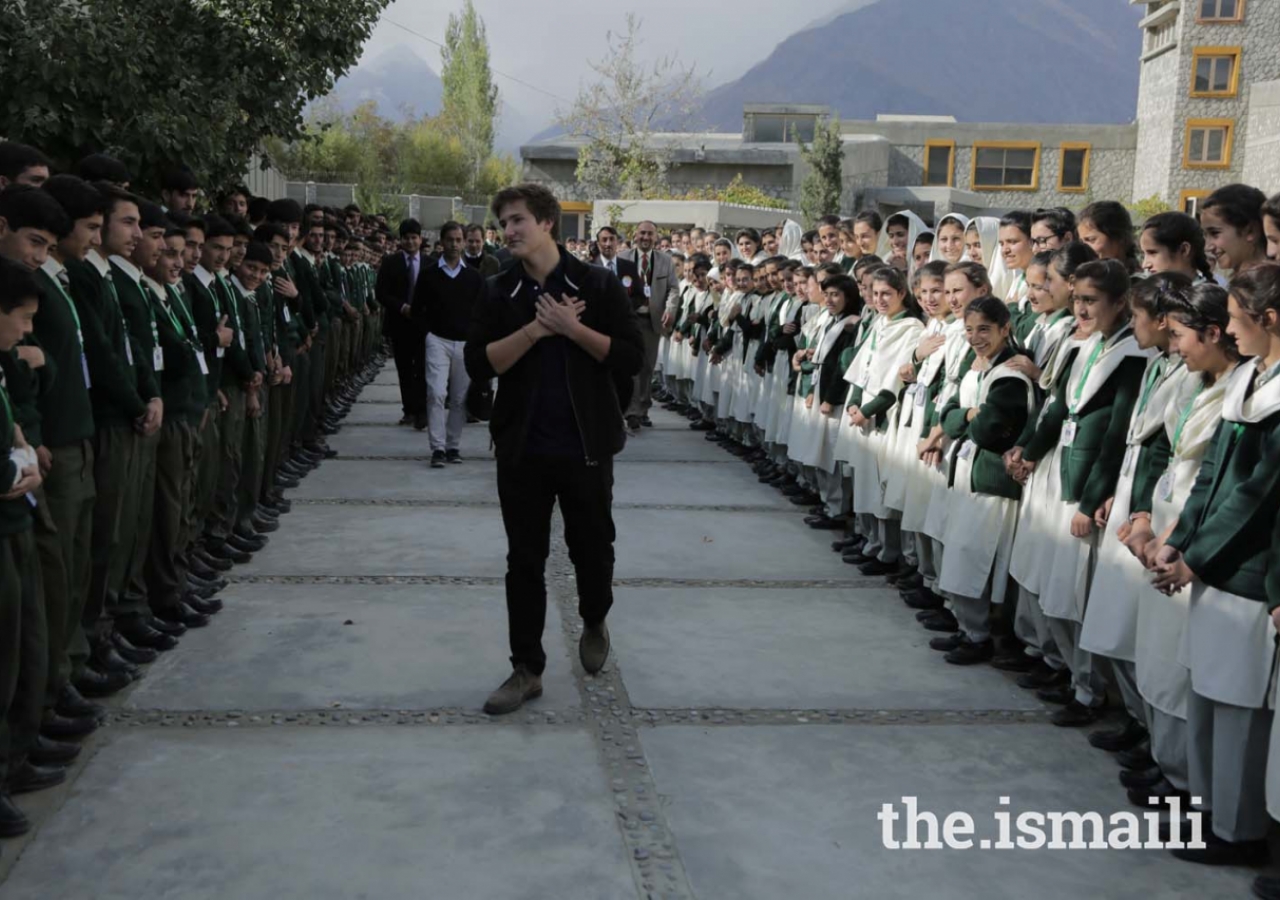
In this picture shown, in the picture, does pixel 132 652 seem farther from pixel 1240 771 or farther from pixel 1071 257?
pixel 1071 257

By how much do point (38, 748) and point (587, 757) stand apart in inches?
71.3

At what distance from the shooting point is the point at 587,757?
181 inches

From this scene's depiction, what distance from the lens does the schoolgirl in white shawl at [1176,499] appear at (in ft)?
13.7

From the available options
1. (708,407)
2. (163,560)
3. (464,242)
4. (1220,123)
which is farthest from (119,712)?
(1220,123)

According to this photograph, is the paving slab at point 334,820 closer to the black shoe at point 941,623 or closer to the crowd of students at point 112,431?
the crowd of students at point 112,431

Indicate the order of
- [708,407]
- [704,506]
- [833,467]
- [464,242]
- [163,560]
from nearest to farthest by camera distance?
[163,560]
[833,467]
[704,506]
[464,242]
[708,407]

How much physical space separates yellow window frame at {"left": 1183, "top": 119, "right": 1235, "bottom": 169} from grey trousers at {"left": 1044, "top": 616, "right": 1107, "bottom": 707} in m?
48.0

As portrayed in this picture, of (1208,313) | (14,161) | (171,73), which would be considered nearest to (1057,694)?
(1208,313)

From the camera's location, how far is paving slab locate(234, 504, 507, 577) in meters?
7.21

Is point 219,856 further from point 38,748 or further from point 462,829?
point 38,748

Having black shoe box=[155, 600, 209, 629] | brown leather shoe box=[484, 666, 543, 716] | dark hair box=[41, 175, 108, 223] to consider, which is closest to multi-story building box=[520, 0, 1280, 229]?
black shoe box=[155, 600, 209, 629]

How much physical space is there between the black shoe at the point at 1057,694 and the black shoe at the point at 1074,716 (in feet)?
0.29

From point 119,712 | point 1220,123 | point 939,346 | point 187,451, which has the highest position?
point 1220,123

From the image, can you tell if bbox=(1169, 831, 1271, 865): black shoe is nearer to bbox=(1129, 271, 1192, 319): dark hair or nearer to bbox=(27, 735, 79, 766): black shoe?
bbox=(1129, 271, 1192, 319): dark hair
